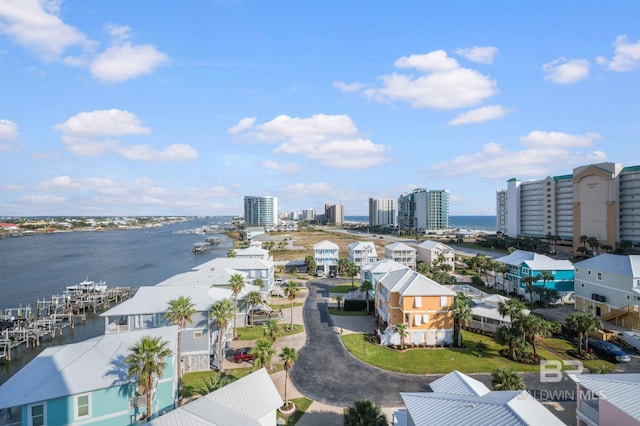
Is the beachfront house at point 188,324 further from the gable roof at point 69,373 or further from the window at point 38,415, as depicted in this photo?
the window at point 38,415

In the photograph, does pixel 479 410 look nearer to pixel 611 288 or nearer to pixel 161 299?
pixel 161 299

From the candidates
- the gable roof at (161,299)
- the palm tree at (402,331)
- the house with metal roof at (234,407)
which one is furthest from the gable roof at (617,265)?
the gable roof at (161,299)

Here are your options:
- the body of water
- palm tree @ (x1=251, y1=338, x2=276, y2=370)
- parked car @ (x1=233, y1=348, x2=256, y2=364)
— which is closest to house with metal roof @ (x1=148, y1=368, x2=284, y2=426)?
palm tree @ (x1=251, y1=338, x2=276, y2=370)

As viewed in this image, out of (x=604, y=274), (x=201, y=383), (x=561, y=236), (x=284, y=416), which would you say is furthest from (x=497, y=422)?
(x=561, y=236)

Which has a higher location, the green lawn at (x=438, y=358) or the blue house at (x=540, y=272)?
the blue house at (x=540, y=272)

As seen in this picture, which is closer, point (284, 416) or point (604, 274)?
point (284, 416)

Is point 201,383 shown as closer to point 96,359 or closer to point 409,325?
point 96,359

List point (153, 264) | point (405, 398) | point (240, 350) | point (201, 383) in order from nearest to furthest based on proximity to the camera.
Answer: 1. point (405, 398)
2. point (201, 383)
3. point (240, 350)
4. point (153, 264)
